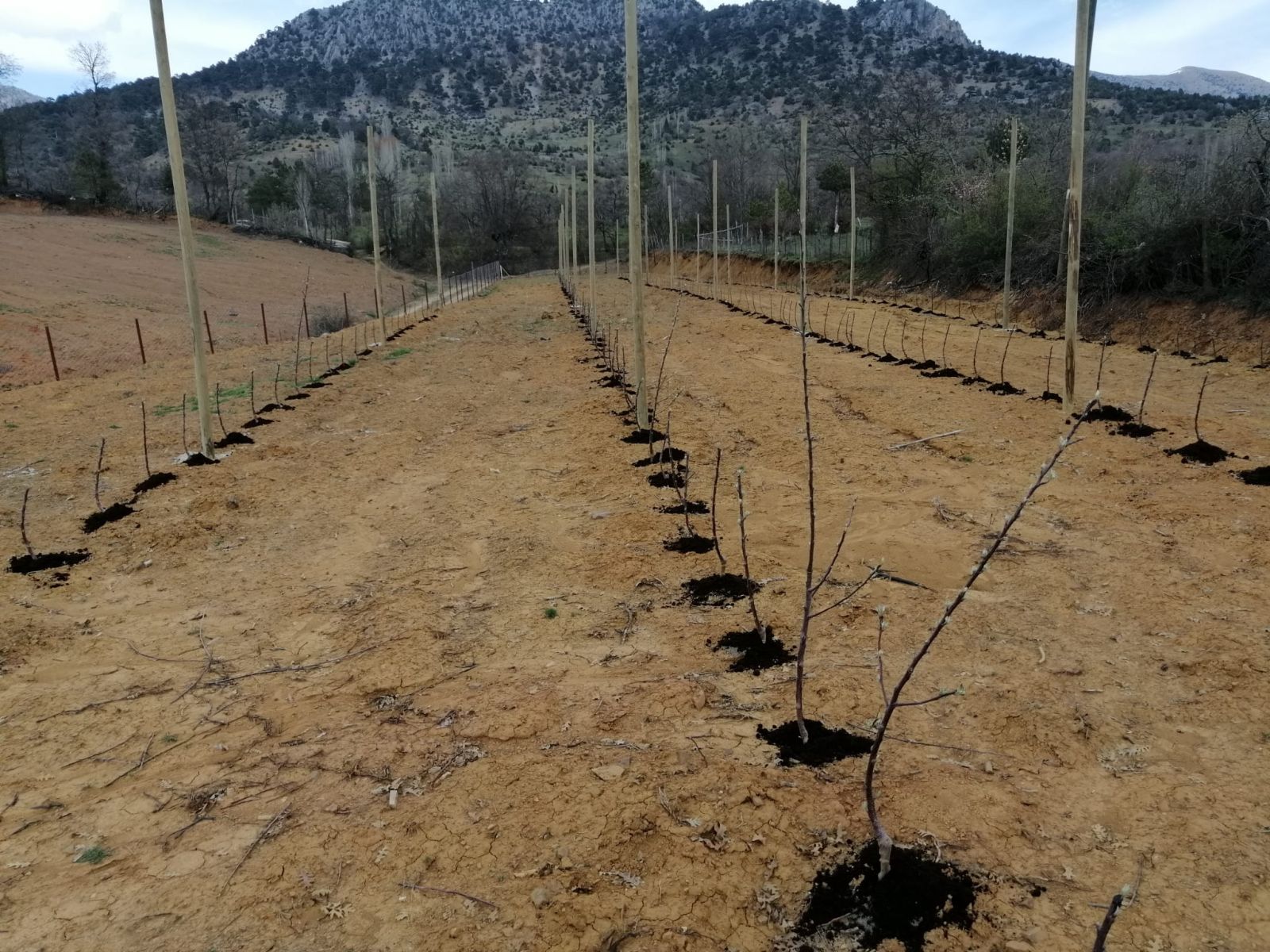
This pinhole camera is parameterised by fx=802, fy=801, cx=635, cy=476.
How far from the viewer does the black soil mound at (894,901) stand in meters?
2.25

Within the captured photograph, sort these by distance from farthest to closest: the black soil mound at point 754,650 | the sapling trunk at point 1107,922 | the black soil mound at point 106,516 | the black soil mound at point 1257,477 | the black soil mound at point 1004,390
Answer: the black soil mound at point 1004,390
the black soil mound at point 106,516
the black soil mound at point 1257,477
the black soil mound at point 754,650
the sapling trunk at point 1107,922

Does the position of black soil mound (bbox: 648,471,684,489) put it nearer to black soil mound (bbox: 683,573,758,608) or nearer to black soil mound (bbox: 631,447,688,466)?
black soil mound (bbox: 631,447,688,466)

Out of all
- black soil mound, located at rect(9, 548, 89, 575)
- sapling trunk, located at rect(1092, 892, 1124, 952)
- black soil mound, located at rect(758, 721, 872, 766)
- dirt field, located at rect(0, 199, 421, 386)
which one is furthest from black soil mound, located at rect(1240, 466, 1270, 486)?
dirt field, located at rect(0, 199, 421, 386)

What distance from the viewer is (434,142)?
3570 inches

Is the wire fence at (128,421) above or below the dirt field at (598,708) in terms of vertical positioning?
above

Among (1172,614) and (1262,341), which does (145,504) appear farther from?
(1262,341)

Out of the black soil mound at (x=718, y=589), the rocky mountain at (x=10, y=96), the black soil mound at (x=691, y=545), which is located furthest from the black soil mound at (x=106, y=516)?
the rocky mountain at (x=10, y=96)

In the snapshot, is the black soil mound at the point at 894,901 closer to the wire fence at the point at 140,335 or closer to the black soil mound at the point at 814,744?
the black soil mound at the point at 814,744

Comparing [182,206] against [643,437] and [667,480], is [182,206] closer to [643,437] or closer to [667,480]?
[643,437]

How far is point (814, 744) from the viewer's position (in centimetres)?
309

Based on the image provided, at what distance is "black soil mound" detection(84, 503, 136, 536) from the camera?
6516mm

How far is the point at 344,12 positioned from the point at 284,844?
171667 mm

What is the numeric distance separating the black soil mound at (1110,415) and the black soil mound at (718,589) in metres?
5.72

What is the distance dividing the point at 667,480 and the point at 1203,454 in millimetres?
4720
